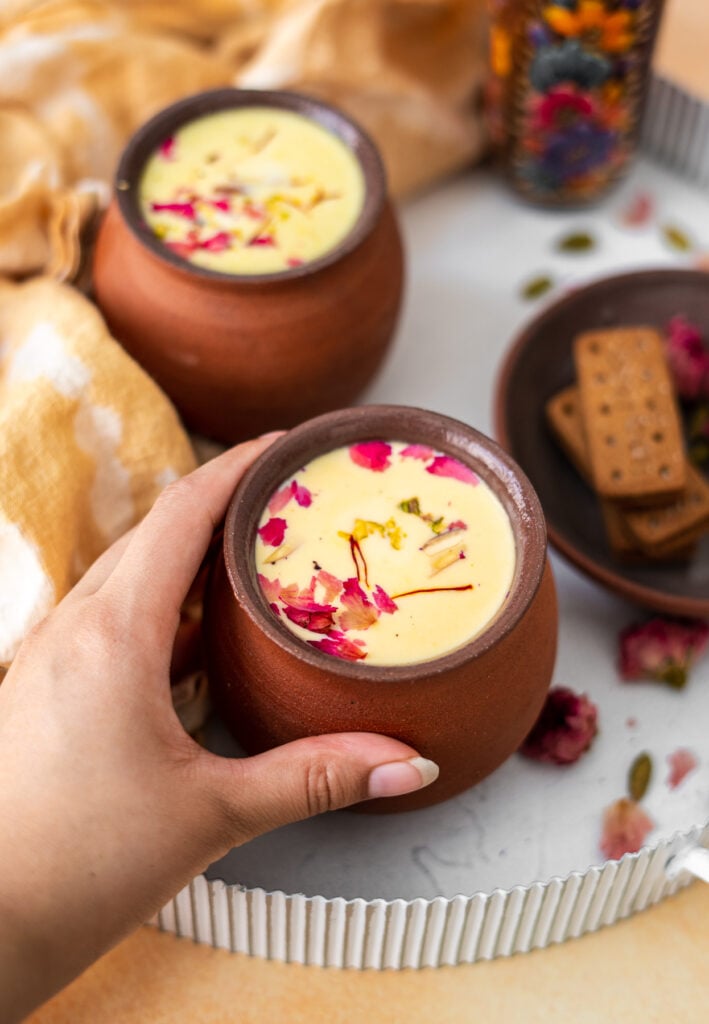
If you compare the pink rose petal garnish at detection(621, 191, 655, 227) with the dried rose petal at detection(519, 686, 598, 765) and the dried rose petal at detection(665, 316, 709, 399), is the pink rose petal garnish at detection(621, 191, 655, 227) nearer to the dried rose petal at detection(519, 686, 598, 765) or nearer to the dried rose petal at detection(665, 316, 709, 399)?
the dried rose petal at detection(665, 316, 709, 399)

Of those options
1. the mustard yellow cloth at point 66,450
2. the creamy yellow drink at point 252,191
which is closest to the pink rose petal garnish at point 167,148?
the creamy yellow drink at point 252,191

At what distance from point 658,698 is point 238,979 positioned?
326mm

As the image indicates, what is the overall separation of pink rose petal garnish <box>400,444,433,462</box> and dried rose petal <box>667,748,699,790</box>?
26cm

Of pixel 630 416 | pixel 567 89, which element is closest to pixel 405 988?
pixel 630 416

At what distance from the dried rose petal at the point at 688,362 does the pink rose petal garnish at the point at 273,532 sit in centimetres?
41

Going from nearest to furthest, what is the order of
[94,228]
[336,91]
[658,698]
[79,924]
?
[79,924]
[658,698]
[94,228]
[336,91]

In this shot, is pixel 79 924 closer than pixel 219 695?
Yes

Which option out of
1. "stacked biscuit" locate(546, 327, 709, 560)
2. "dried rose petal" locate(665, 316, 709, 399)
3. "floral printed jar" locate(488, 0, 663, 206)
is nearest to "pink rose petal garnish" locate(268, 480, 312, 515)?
"stacked biscuit" locate(546, 327, 709, 560)

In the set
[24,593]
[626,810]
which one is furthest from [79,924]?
[626,810]

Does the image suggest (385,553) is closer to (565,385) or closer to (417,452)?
(417,452)

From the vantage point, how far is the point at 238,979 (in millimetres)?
779

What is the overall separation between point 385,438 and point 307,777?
0.21 m

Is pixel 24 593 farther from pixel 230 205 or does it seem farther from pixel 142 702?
pixel 230 205

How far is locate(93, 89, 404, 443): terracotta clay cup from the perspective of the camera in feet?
2.73
